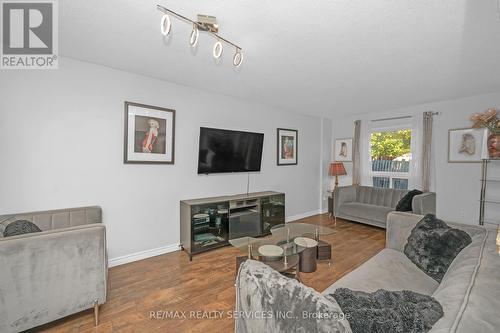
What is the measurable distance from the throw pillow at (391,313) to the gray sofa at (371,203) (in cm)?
340

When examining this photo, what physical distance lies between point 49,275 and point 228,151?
255 cm

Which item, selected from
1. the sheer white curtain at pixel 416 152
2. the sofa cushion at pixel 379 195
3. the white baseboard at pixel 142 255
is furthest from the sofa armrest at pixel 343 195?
the white baseboard at pixel 142 255

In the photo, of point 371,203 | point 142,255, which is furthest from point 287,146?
point 142,255

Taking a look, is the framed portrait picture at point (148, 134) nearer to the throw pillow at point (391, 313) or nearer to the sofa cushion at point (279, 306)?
the sofa cushion at point (279, 306)

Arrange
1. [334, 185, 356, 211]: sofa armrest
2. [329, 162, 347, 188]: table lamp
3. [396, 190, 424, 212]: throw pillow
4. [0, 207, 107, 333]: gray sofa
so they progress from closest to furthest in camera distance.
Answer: [0, 207, 107, 333]: gray sofa
[396, 190, 424, 212]: throw pillow
[334, 185, 356, 211]: sofa armrest
[329, 162, 347, 188]: table lamp

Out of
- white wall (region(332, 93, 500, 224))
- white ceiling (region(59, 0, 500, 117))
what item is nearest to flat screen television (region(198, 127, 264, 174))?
white ceiling (region(59, 0, 500, 117))

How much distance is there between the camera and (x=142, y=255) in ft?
9.61

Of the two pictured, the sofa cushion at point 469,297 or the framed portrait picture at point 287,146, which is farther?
the framed portrait picture at point 287,146

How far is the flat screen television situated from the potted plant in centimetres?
347

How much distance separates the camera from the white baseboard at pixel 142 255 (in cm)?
272

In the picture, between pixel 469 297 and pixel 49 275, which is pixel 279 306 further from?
pixel 49 275

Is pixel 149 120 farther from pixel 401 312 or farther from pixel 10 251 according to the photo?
pixel 401 312

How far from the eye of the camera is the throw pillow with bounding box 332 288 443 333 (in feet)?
2.43

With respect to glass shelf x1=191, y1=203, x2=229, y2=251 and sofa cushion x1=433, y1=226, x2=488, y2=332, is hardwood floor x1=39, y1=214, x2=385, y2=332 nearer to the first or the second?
glass shelf x1=191, y1=203, x2=229, y2=251
